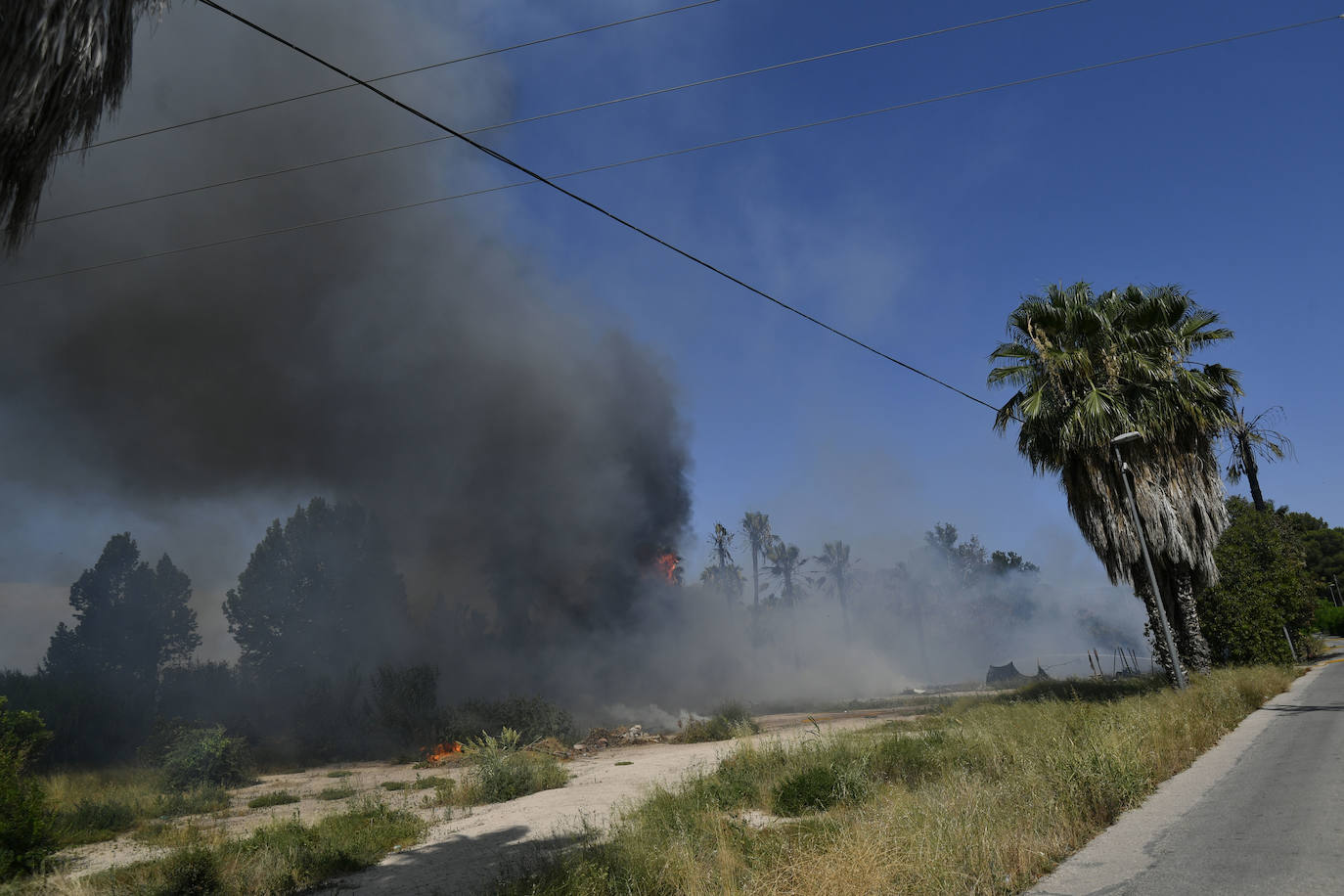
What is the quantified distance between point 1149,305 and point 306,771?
31.0 m

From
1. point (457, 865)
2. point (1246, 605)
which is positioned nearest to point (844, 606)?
point (1246, 605)

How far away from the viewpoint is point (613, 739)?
2619cm

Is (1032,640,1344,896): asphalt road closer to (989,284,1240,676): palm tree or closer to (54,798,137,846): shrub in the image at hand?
(989,284,1240,676): palm tree

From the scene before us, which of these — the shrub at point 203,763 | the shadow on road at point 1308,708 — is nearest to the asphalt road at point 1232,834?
the shadow on road at point 1308,708

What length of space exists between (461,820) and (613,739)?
1530cm

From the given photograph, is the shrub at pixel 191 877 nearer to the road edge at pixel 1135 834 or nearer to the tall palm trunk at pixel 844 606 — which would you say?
the road edge at pixel 1135 834

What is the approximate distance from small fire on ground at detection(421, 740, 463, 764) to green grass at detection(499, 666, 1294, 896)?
43.4 feet

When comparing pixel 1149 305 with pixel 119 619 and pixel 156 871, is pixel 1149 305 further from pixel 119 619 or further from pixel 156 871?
pixel 119 619

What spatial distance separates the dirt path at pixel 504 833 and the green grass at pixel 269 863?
39 cm

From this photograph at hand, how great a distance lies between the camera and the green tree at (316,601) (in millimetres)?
43469

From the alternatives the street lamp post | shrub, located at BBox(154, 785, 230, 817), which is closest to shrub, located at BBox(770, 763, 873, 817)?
the street lamp post

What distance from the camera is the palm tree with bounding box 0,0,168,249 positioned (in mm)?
4273

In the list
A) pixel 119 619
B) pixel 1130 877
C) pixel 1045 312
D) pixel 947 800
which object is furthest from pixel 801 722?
pixel 119 619

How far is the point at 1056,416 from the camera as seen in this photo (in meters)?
18.1
